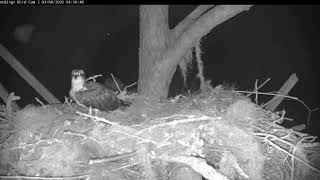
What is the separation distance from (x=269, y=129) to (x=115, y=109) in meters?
1.37

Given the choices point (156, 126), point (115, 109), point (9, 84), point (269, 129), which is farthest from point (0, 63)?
point (269, 129)

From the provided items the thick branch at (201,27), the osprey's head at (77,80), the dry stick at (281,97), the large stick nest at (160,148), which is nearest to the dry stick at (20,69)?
the osprey's head at (77,80)

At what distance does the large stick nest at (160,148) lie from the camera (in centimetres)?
247

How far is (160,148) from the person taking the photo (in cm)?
251

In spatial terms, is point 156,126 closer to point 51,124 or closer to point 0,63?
point 51,124

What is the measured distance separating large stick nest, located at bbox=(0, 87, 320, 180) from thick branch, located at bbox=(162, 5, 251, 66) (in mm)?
793

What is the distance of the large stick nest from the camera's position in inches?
97.3

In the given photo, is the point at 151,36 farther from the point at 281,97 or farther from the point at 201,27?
the point at 281,97

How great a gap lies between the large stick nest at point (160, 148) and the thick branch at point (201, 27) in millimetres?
793

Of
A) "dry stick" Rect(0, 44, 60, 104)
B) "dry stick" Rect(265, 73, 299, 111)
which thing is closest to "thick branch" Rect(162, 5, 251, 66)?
"dry stick" Rect(265, 73, 299, 111)

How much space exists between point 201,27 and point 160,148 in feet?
4.43

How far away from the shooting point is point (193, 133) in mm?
2512

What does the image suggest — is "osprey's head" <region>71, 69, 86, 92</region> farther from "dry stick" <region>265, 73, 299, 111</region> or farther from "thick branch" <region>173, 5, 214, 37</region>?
"dry stick" <region>265, 73, 299, 111</region>

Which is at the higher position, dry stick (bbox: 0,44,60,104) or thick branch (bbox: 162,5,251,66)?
thick branch (bbox: 162,5,251,66)
